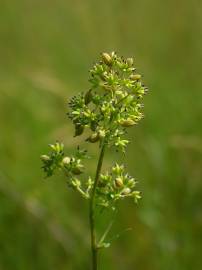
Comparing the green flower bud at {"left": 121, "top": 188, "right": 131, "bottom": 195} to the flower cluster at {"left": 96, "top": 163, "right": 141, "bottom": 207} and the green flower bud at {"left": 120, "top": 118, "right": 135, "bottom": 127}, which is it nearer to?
the flower cluster at {"left": 96, "top": 163, "right": 141, "bottom": 207}

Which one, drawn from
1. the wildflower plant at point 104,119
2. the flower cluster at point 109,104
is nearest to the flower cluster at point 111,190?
the wildflower plant at point 104,119

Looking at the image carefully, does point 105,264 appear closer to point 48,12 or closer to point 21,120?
point 21,120

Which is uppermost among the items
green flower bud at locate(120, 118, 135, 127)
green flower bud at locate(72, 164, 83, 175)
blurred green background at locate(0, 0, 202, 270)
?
blurred green background at locate(0, 0, 202, 270)

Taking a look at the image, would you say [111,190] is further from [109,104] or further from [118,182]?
[109,104]

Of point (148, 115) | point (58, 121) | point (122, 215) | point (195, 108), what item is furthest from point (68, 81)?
point (122, 215)

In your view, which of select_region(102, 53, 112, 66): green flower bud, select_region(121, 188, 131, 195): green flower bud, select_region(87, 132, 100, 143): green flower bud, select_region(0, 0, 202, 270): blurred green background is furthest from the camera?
select_region(0, 0, 202, 270): blurred green background

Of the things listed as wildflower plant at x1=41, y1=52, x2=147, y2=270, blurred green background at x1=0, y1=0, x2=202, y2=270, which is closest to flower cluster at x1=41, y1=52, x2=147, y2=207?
wildflower plant at x1=41, y1=52, x2=147, y2=270
